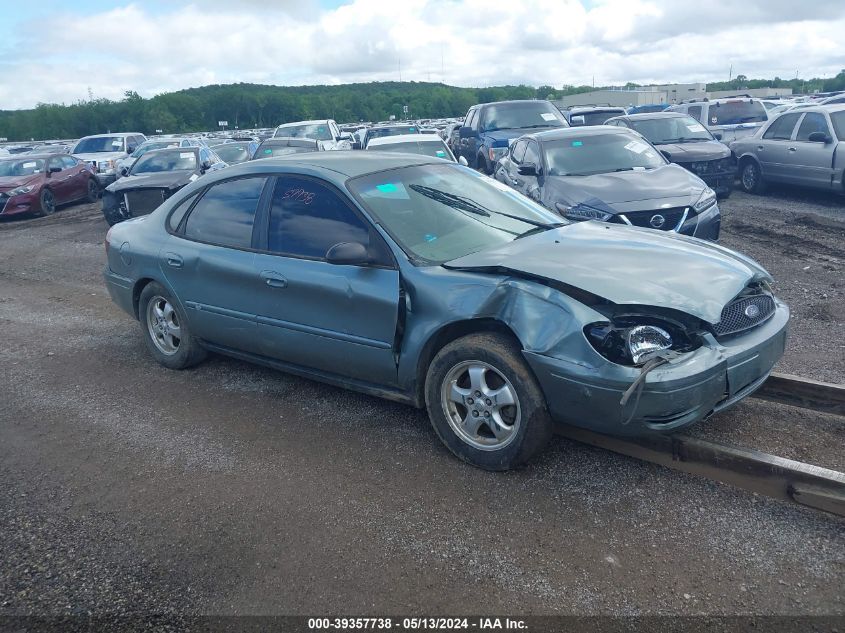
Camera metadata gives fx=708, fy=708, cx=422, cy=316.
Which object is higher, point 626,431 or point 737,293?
point 737,293

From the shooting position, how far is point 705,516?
10.8 feet

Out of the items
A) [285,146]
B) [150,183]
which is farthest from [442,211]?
[285,146]

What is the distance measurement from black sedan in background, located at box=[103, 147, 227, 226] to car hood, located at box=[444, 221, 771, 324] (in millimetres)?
7902

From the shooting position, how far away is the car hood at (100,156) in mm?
21578

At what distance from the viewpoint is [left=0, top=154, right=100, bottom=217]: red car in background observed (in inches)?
639

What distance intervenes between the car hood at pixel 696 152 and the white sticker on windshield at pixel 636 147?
3.26 m

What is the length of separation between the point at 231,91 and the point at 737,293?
292 feet

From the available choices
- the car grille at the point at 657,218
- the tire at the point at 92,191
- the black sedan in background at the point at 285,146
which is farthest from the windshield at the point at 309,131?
the car grille at the point at 657,218

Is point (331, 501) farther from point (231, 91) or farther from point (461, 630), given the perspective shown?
point (231, 91)

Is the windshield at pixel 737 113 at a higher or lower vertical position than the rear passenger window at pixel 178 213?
lower

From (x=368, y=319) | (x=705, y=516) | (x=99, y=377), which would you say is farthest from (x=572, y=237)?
(x=99, y=377)

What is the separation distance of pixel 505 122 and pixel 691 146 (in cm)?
393

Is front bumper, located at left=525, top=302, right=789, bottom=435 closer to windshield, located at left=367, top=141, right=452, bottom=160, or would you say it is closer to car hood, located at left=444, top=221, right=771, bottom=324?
car hood, located at left=444, top=221, right=771, bottom=324

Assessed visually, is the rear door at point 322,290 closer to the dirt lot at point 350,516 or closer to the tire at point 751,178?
the dirt lot at point 350,516
